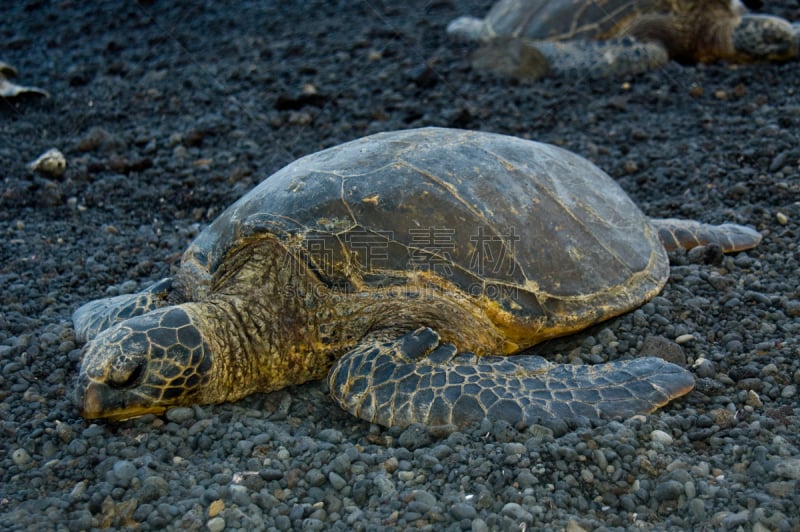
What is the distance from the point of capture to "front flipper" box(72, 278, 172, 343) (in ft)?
12.1

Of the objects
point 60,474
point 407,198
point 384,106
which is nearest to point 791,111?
point 384,106

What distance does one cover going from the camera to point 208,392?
10.5 ft

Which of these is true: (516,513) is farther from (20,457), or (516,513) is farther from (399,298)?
(20,457)

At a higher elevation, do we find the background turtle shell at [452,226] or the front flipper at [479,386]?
the background turtle shell at [452,226]

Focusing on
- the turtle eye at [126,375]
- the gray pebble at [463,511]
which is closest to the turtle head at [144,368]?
the turtle eye at [126,375]

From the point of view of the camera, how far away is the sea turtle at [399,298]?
9.76 ft

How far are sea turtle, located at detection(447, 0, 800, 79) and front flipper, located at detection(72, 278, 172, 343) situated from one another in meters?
4.71

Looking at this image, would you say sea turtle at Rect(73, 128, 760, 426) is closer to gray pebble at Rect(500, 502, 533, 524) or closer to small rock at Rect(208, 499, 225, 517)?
gray pebble at Rect(500, 502, 533, 524)

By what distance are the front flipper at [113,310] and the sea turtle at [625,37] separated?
15.5 feet

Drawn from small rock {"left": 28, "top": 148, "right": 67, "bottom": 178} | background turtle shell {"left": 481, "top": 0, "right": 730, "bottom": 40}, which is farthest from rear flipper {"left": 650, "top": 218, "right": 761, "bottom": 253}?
small rock {"left": 28, "top": 148, "right": 67, "bottom": 178}

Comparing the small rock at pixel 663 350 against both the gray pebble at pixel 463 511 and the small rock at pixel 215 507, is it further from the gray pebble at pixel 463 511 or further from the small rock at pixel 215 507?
the small rock at pixel 215 507

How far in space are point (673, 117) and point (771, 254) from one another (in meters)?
2.54

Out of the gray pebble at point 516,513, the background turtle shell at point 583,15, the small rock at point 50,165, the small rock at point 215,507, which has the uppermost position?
the background turtle shell at point 583,15

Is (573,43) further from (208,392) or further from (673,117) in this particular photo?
(208,392)
